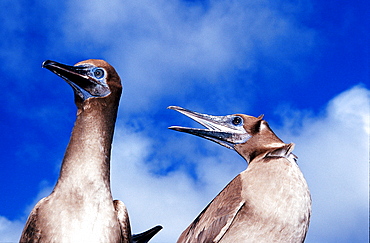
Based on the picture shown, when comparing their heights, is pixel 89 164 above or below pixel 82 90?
below

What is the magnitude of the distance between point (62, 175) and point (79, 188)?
375 mm

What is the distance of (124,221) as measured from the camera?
6.03 m

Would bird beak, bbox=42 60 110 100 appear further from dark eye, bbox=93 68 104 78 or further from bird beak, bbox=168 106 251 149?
bird beak, bbox=168 106 251 149

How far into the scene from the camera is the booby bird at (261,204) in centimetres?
618

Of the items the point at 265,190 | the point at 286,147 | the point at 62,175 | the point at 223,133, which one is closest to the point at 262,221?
the point at 265,190

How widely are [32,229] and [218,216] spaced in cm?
244

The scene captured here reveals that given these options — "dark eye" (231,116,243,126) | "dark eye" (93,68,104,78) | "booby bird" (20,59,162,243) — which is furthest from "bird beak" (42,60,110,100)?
"dark eye" (231,116,243,126)

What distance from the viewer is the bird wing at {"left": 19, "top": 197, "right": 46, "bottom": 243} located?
5656mm

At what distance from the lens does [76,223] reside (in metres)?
5.57

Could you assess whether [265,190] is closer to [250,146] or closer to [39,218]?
[250,146]

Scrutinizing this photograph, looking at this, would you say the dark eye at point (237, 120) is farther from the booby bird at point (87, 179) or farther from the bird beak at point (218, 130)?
the booby bird at point (87, 179)

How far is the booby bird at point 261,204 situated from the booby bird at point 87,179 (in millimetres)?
1039

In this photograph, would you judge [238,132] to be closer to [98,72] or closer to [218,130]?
[218,130]

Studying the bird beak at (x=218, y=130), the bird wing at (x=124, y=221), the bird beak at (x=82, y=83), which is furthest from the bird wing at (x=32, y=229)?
the bird beak at (x=218, y=130)
